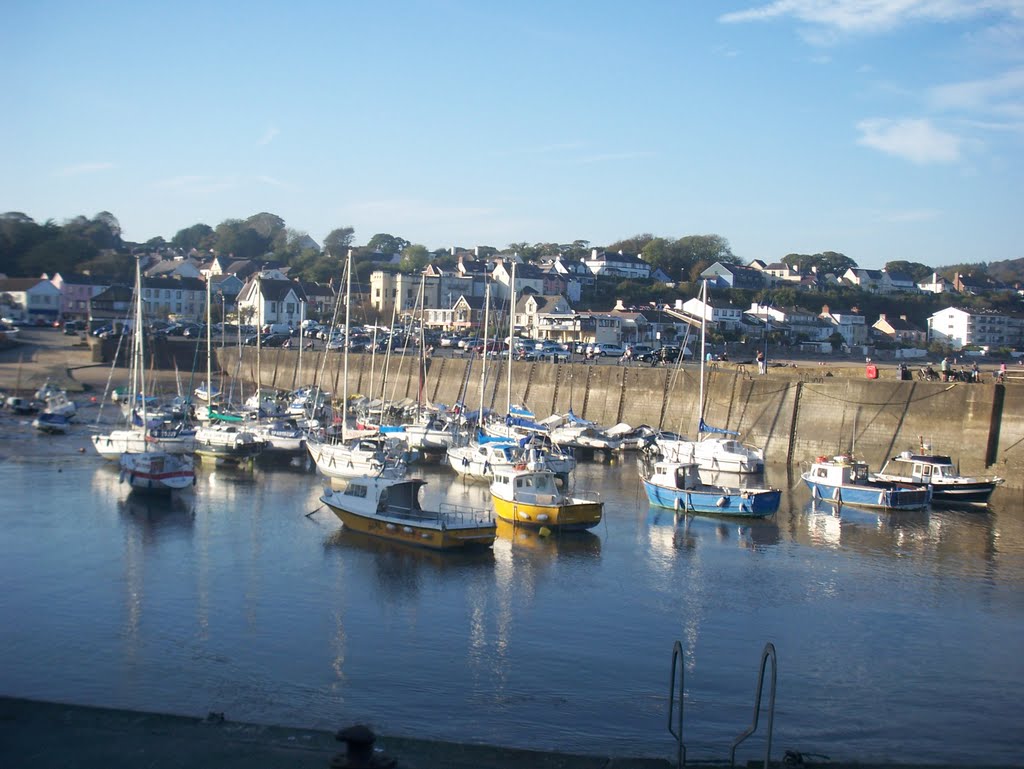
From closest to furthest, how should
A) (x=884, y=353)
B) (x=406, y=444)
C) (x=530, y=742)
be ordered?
(x=530, y=742), (x=406, y=444), (x=884, y=353)

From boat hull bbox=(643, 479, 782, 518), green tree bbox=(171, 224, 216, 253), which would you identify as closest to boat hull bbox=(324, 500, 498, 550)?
boat hull bbox=(643, 479, 782, 518)

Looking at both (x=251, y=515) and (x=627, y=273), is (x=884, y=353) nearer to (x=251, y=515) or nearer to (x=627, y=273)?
(x=627, y=273)

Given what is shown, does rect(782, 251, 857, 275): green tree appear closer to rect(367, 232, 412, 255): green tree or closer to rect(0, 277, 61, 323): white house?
rect(367, 232, 412, 255): green tree

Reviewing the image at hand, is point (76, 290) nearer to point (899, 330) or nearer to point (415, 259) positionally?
point (415, 259)

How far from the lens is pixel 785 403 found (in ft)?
144

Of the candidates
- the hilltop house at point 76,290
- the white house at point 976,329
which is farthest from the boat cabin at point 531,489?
the hilltop house at point 76,290

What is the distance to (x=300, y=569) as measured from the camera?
23.7 m

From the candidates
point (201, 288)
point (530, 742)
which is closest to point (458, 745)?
point (530, 742)

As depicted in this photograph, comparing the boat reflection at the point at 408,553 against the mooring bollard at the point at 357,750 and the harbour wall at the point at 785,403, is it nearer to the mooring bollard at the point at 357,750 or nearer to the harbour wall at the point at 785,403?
the mooring bollard at the point at 357,750

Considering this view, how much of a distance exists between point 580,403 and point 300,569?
3169 centimetres

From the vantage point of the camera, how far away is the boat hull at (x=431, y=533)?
2489 cm

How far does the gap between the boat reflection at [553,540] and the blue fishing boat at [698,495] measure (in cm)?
458

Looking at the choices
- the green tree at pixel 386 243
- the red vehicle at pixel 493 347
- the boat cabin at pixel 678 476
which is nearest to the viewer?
the boat cabin at pixel 678 476

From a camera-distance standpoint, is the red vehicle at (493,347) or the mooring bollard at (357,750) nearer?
the mooring bollard at (357,750)
